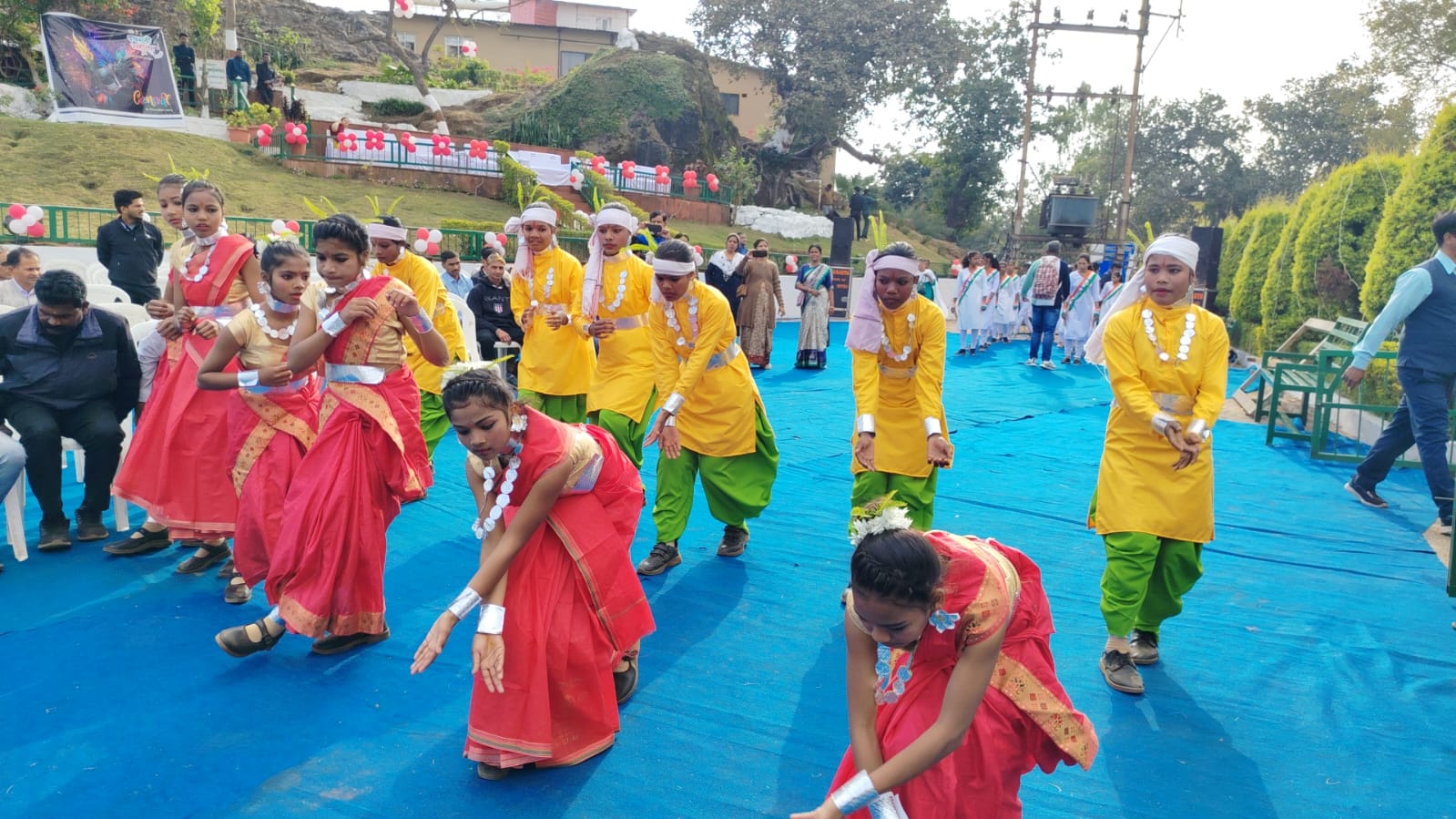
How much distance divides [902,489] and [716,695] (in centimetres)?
143

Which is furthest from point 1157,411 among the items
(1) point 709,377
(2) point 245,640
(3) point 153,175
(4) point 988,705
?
(3) point 153,175

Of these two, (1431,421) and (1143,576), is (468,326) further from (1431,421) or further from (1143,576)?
(1431,421)

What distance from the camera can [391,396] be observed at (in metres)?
3.99

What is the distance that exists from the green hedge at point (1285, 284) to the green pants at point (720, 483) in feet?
36.0

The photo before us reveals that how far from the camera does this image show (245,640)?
12.4 feet

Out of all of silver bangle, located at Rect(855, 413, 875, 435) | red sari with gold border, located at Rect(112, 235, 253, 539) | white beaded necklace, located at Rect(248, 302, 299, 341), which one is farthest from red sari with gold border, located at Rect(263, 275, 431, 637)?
silver bangle, located at Rect(855, 413, 875, 435)

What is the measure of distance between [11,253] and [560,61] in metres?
38.0

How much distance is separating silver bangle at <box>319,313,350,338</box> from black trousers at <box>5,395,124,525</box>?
206cm

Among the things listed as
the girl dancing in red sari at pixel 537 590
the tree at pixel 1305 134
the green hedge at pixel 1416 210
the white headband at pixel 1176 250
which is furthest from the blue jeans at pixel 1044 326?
the tree at pixel 1305 134

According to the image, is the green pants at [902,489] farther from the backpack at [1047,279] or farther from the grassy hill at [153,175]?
the grassy hill at [153,175]

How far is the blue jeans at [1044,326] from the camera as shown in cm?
1389

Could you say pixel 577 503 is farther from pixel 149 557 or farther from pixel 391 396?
pixel 149 557

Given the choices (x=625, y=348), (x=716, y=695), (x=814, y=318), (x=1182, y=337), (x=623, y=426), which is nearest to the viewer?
(x=716, y=695)

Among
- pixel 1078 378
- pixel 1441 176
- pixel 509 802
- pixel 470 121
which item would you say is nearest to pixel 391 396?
pixel 509 802
